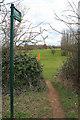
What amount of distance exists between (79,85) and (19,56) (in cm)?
308

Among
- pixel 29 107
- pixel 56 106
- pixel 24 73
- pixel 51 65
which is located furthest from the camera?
pixel 51 65

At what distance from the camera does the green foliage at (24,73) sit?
20.9 feet

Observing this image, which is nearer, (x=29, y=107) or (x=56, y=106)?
(x=29, y=107)

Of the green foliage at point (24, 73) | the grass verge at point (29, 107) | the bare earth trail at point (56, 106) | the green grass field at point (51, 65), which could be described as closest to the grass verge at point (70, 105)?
the bare earth trail at point (56, 106)

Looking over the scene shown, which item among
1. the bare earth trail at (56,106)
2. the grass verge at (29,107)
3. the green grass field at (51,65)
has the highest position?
the green grass field at (51,65)

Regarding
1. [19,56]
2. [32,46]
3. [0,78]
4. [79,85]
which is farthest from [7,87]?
[79,85]

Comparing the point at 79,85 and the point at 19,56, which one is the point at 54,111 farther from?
the point at 19,56

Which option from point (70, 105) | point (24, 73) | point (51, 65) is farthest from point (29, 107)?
point (51, 65)

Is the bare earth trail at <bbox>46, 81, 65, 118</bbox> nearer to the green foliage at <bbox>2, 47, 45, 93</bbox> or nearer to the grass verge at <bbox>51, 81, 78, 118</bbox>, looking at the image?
the grass verge at <bbox>51, 81, 78, 118</bbox>

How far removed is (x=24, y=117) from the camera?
4020mm

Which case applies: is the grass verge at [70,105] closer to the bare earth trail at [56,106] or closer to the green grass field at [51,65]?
the bare earth trail at [56,106]

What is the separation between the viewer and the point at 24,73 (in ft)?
21.7

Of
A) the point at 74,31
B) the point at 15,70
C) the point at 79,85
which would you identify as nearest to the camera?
the point at 74,31

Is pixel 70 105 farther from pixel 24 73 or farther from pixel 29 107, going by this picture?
pixel 24 73
